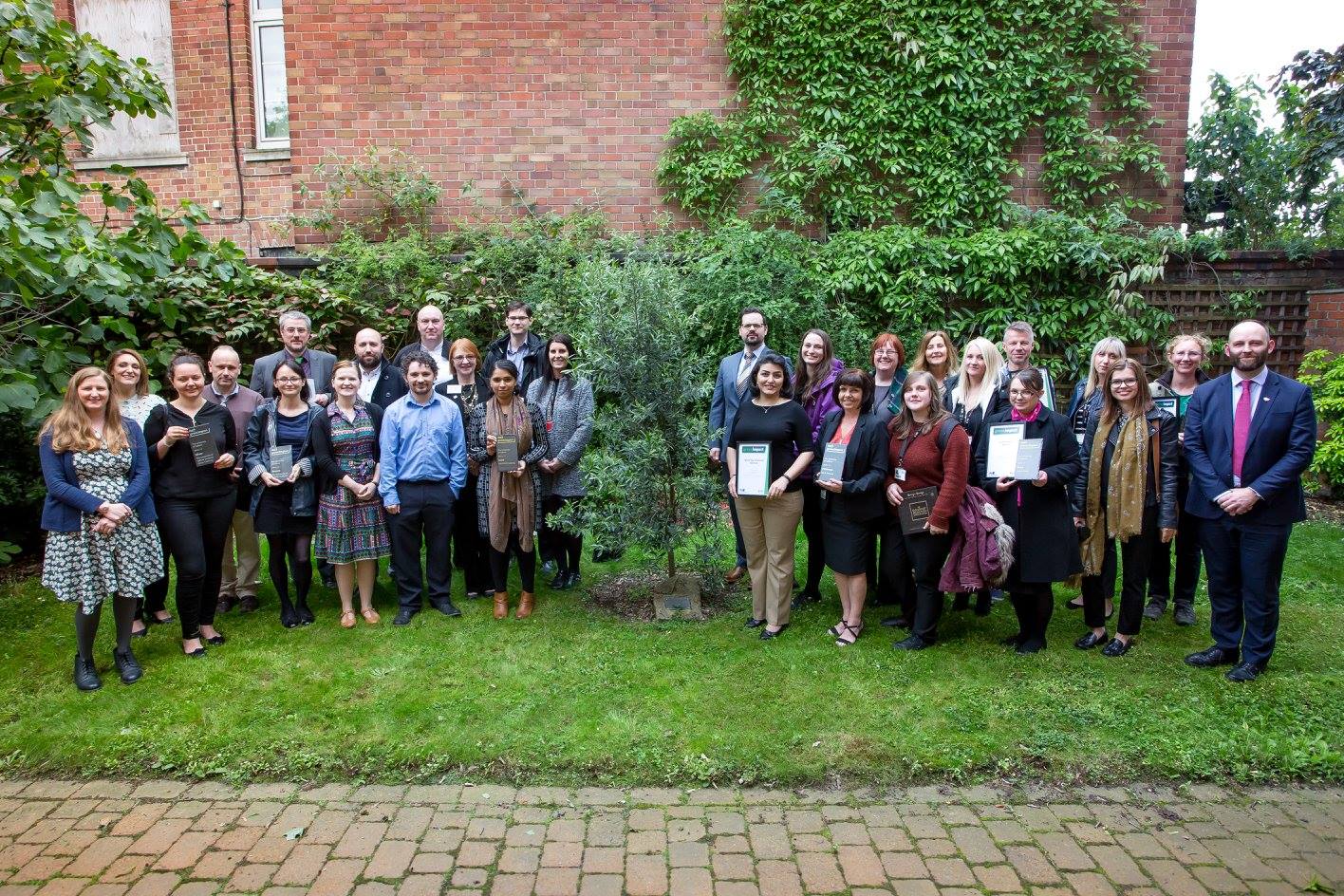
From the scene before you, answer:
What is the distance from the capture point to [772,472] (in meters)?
5.62

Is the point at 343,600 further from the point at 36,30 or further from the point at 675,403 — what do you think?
the point at 36,30

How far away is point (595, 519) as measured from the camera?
5992 mm

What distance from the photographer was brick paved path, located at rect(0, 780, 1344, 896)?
337cm

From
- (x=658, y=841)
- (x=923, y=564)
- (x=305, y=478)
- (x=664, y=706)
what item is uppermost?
(x=305, y=478)

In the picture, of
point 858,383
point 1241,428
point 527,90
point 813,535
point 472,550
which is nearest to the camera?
point 1241,428

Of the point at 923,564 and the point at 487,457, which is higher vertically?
the point at 487,457

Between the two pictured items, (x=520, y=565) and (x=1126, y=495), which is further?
(x=520, y=565)

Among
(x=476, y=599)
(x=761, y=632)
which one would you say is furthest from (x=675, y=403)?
(x=476, y=599)

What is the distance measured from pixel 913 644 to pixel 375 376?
435 cm

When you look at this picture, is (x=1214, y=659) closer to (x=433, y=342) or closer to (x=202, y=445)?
(x=433, y=342)

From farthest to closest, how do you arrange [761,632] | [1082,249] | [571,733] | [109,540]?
1. [1082,249]
2. [761,632]
3. [109,540]
4. [571,733]

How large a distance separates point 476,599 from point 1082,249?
7.54 metres

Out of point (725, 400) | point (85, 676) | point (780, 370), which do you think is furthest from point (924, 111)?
point (85, 676)

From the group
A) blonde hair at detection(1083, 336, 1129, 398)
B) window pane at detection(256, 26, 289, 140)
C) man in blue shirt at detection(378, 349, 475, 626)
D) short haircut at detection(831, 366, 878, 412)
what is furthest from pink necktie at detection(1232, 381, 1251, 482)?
window pane at detection(256, 26, 289, 140)
